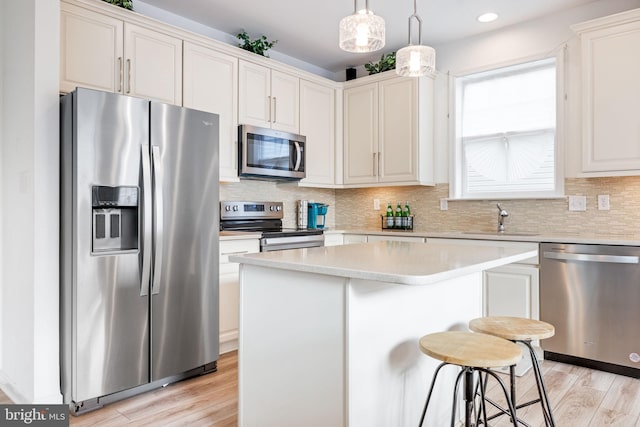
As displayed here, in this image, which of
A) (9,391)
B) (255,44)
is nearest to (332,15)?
(255,44)

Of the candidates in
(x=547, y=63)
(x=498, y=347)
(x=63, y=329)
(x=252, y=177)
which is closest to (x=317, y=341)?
(x=498, y=347)

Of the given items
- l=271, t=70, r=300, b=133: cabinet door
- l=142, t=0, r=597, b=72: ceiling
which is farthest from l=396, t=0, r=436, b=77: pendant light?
l=271, t=70, r=300, b=133: cabinet door

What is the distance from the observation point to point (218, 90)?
3387 mm

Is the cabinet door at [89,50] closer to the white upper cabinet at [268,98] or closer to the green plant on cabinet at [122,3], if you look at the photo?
the green plant on cabinet at [122,3]

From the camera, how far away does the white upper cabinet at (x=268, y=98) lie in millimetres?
3588

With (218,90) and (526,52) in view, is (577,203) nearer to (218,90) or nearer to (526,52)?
→ (526,52)

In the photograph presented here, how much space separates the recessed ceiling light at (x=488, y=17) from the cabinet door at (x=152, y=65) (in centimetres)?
240

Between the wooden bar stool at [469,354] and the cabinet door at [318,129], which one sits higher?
the cabinet door at [318,129]

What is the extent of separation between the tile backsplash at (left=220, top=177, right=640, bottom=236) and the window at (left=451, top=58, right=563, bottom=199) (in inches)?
5.0

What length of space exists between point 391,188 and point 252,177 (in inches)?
60.7

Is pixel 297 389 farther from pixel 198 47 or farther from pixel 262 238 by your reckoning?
pixel 198 47

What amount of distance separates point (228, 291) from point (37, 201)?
1.37 meters

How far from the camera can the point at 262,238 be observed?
328 cm

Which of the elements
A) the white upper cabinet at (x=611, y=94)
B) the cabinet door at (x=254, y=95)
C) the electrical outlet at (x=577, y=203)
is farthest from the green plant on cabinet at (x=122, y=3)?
the electrical outlet at (x=577, y=203)
